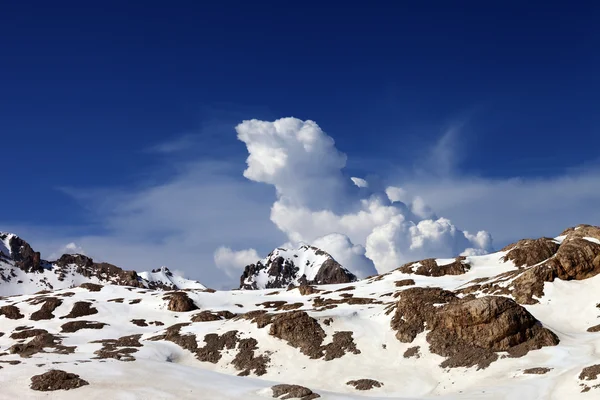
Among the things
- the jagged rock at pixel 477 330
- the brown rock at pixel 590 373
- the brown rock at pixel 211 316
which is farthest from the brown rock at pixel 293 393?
the brown rock at pixel 211 316

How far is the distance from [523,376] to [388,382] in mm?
14361

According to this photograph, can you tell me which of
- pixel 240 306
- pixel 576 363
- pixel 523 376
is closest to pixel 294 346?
pixel 523 376

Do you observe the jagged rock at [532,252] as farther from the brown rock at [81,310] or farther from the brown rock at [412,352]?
the brown rock at [81,310]

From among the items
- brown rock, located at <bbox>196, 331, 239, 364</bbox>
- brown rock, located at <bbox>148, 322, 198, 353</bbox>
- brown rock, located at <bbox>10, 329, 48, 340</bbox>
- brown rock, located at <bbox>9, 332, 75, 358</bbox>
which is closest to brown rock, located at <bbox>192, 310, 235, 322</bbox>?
brown rock, located at <bbox>148, 322, 198, 353</bbox>

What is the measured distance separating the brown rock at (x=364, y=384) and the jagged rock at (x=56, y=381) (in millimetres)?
28897

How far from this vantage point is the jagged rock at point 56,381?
3938cm

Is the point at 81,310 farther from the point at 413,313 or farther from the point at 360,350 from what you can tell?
the point at 413,313

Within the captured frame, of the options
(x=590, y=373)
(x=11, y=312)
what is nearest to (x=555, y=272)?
(x=590, y=373)

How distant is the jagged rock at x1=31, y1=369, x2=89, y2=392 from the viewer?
3938cm

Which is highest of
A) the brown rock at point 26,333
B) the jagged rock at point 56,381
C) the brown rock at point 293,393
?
the brown rock at point 26,333

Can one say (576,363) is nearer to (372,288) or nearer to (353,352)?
(353,352)

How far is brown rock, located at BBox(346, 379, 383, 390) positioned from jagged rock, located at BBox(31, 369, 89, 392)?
28897mm

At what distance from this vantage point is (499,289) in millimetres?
84562

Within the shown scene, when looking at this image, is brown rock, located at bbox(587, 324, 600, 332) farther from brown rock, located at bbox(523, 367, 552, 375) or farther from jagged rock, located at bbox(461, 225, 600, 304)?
brown rock, located at bbox(523, 367, 552, 375)
